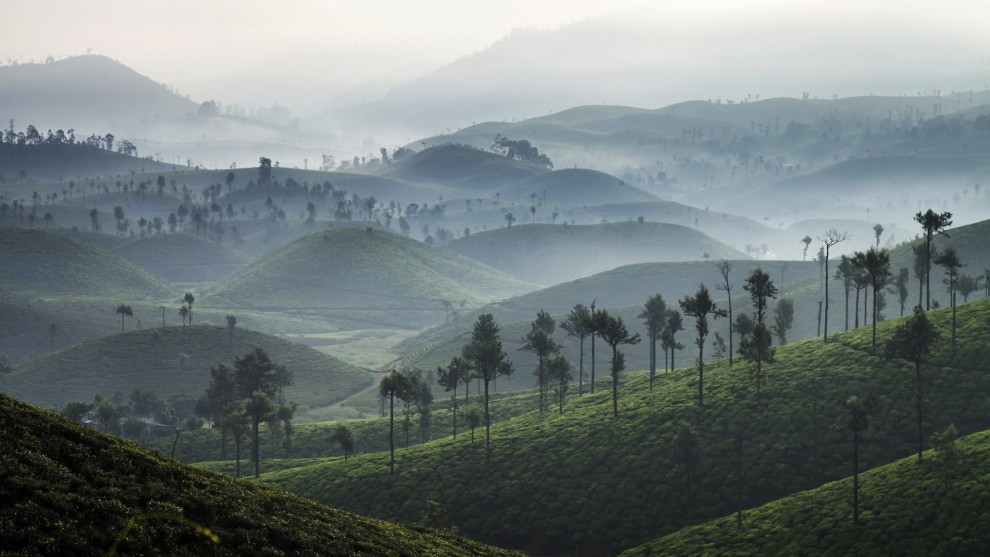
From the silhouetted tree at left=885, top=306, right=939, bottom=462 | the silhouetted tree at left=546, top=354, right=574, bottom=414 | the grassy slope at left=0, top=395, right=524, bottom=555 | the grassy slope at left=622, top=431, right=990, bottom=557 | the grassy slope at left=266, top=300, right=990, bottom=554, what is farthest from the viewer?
the silhouetted tree at left=546, top=354, right=574, bottom=414

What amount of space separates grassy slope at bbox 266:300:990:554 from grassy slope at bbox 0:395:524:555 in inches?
2058

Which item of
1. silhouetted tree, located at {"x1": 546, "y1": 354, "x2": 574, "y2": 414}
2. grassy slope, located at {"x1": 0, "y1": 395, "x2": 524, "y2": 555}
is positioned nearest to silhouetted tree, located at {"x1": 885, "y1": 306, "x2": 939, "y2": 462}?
silhouetted tree, located at {"x1": 546, "y1": 354, "x2": 574, "y2": 414}

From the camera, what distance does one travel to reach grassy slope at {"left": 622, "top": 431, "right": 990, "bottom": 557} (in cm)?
9856

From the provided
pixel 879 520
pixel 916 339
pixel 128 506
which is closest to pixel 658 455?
pixel 879 520

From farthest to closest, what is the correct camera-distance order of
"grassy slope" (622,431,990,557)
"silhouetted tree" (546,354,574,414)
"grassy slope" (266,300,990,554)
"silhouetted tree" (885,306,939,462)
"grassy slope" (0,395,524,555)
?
"silhouetted tree" (546,354,574,414)
"silhouetted tree" (885,306,939,462)
"grassy slope" (266,300,990,554)
"grassy slope" (622,431,990,557)
"grassy slope" (0,395,524,555)

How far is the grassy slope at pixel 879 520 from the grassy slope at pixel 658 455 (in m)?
7.47

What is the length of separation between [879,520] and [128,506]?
86.5m

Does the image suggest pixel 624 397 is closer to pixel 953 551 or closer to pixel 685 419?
pixel 685 419

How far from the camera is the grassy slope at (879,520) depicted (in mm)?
98562

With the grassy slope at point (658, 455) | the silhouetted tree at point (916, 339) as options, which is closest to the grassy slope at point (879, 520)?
the grassy slope at point (658, 455)

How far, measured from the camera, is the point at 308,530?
7100cm

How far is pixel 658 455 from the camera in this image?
13838cm

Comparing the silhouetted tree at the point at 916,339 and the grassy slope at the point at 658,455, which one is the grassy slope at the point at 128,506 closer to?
the grassy slope at the point at 658,455

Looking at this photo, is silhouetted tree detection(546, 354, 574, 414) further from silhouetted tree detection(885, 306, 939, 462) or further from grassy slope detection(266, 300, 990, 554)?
silhouetted tree detection(885, 306, 939, 462)
